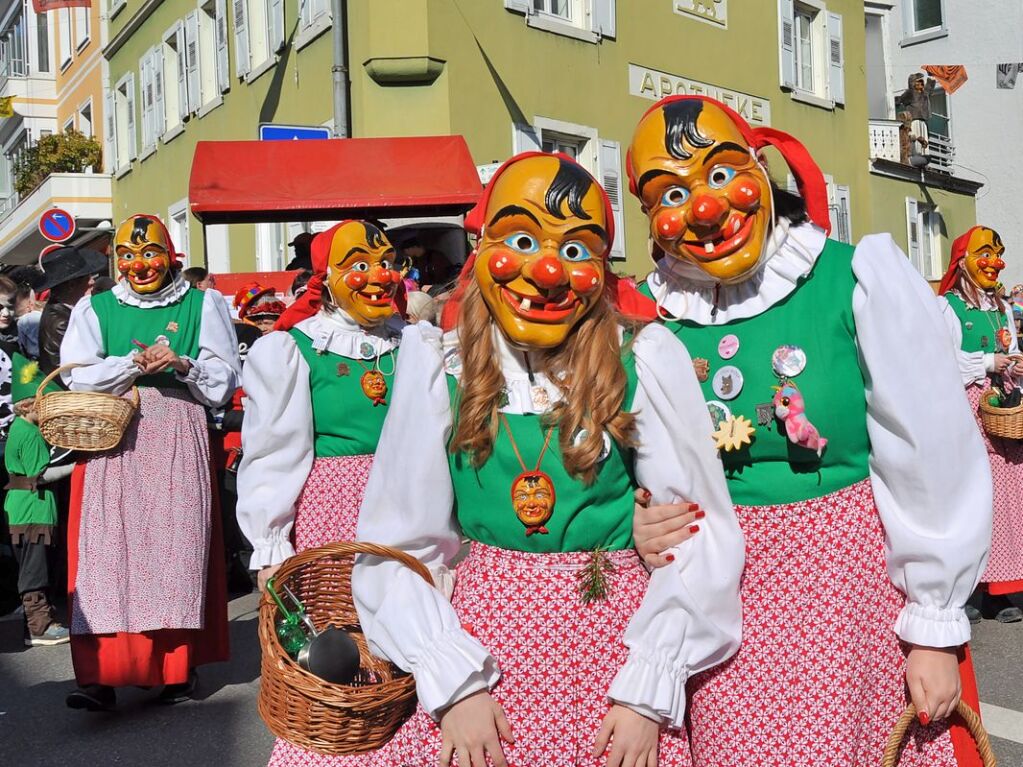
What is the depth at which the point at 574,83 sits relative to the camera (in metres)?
15.2

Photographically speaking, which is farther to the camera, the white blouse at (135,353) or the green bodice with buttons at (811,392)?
the white blouse at (135,353)

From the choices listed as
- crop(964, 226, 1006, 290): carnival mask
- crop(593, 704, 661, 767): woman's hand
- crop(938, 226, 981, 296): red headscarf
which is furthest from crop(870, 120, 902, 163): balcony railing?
crop(593, 704, 661, 767): woman's hand

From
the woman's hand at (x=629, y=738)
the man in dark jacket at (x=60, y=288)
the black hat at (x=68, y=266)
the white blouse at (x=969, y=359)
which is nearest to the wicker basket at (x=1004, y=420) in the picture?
the white blouse at (x=969, y=359)

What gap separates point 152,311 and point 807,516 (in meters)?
3.56

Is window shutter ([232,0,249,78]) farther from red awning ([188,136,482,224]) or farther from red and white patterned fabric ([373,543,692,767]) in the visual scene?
red and white patterned fabric ([373,543,692,767])

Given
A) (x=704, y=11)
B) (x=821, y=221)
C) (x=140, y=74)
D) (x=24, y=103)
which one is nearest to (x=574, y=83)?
(x=704, y=11)

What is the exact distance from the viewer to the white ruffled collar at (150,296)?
5090 mm

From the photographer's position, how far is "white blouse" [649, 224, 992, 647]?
7.18 feet

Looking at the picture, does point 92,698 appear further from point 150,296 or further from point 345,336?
point 345,336

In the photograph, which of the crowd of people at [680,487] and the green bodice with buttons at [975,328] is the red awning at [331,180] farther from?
the crowd of people at [680,487]

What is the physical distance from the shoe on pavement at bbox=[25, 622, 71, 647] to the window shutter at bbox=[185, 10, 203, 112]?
13.3m

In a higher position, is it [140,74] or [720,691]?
[140,74]

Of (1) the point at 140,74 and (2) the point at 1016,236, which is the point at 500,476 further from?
Result: (2) the point at 1016,236

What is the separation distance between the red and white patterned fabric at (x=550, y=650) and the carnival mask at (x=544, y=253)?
436mm
